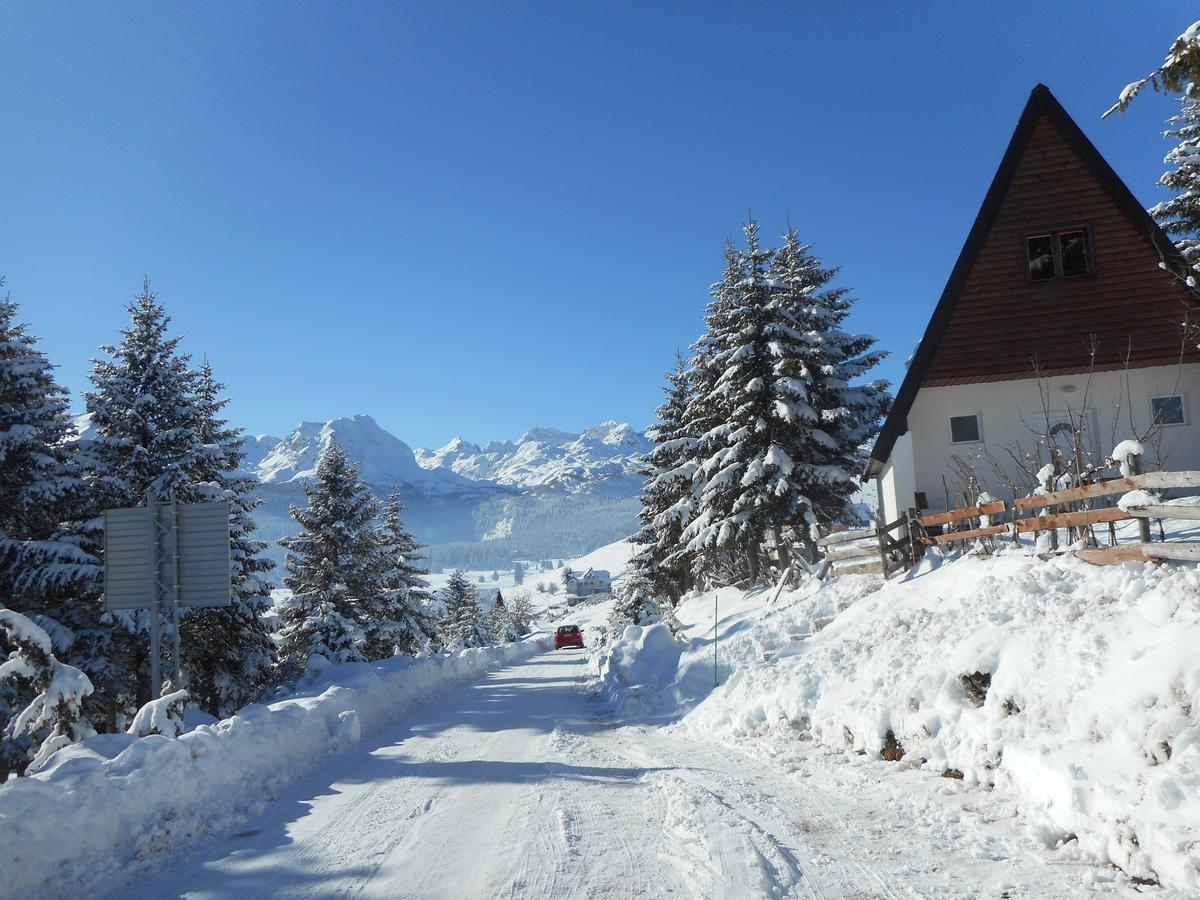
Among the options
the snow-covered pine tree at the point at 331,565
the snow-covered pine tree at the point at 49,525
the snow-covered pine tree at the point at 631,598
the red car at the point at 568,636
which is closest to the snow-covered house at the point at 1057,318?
the snow-covered pine tree at the point at 631,598

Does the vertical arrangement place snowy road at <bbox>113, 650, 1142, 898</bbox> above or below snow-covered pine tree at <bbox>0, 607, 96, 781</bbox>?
below

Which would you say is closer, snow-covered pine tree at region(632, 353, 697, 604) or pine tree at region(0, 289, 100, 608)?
pine tree at region(0, 289, 100, 608)

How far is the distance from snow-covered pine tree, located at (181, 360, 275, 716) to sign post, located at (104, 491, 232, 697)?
246 inches

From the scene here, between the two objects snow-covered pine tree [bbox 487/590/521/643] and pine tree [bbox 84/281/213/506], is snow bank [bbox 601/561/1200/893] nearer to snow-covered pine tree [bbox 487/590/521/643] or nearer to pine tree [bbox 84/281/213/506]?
pine tree [bbox 84/281/213/506]

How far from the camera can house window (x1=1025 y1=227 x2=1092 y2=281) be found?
15898 mm

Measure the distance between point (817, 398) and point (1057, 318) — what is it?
24.3ft

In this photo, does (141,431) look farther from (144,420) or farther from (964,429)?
(964,429)

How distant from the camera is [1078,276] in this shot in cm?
1580

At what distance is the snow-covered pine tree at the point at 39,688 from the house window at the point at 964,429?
17.0 metres

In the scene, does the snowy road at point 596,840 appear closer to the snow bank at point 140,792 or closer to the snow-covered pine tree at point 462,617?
the snow bank at point 140,792

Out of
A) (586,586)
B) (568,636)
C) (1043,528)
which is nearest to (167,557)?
(1043,528)

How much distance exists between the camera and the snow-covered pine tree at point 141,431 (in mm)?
→ 15898

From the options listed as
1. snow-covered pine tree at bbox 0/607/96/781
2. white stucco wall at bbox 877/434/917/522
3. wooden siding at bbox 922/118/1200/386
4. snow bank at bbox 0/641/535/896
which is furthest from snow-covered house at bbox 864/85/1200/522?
snow-covered pine tree at bbox 0/607/96/781


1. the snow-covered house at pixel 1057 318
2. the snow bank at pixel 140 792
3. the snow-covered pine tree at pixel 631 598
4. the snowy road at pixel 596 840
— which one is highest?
the snow-covered house at pixel 1057 318
